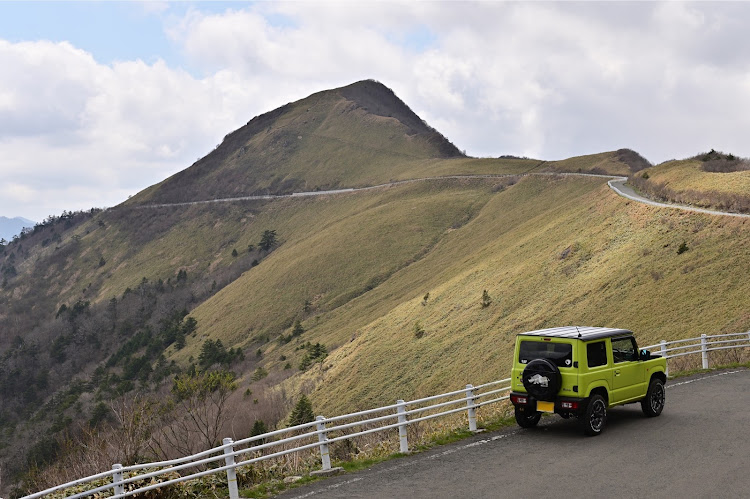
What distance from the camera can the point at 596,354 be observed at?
1455cm

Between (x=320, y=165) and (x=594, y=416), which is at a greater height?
(x=320, y=165)

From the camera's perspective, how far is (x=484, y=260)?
6575 centimetres

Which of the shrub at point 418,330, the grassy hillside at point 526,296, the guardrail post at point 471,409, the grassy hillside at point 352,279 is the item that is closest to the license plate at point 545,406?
the guardrail post at point 471,409

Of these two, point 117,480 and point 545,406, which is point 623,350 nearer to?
point 545,406

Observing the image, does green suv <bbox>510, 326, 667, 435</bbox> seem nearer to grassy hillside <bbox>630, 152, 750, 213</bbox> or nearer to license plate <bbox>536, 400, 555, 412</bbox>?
license plate <bbox>536, 400, 555, 412</bbox>

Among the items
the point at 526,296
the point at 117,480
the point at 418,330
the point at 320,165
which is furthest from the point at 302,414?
the point at 320,165

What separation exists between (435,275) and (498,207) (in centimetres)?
2738

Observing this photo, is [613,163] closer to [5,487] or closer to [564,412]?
[5,487]

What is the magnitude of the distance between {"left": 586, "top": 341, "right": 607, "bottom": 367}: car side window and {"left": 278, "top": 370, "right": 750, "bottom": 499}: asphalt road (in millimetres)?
1631

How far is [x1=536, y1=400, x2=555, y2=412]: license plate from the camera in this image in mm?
14227

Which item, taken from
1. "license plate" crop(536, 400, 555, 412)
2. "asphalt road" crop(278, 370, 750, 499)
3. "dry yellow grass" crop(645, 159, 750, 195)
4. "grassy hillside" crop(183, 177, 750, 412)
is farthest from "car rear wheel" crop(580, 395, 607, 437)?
"dry yellow grass" crop(645, 159, 750, 195)

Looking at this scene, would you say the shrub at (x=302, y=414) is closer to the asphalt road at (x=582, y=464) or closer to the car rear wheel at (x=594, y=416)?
the asphalt road at (x=582, y=464)

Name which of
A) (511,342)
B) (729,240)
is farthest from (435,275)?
(729,240)

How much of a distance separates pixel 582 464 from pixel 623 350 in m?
3.79
